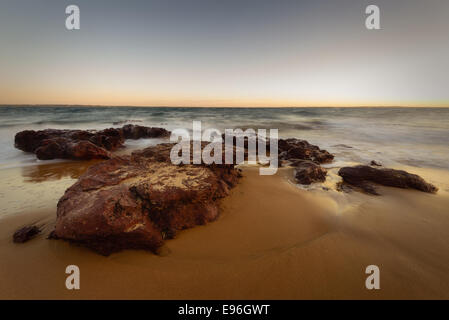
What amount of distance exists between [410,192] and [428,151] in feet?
23.0

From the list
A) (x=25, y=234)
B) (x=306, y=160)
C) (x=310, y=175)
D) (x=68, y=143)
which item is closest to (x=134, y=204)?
(x=25, y=234)

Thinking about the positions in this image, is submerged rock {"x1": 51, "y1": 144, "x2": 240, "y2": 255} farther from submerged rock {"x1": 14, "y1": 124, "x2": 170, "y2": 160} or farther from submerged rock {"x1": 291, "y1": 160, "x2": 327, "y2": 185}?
submerged rock {"x1": 14, "y1": 124, "x2": 170, "y2": 160}

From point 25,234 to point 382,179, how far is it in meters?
6.06

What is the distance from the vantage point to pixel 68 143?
590 centimetres

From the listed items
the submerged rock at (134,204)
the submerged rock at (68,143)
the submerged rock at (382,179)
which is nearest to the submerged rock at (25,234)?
the submerged rock at (134,204)

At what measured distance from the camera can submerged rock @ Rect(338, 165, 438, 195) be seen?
142 inches

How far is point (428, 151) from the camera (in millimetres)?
7816

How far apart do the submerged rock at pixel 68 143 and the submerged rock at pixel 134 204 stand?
3607 mm

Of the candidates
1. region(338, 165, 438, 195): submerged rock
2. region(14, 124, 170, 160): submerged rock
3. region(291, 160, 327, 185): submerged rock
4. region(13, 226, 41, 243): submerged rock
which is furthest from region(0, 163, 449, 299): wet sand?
region(14, 124, 170, 160): submerged rock

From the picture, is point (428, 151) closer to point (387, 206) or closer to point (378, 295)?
point (387, 206)

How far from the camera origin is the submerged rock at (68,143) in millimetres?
5594

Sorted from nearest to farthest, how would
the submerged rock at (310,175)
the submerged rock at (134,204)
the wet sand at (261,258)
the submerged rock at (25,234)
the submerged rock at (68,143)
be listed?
the wet sand at (261,258) → the submerged rock at (134,204) → the submerged rock at (25,234) → the submerged rock at (310,175) → the submerged rock at (68,143)

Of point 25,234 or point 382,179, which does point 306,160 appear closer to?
point 382,179

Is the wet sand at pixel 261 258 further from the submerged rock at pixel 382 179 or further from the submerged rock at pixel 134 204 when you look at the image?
the submerged rock at pixel 382 179
